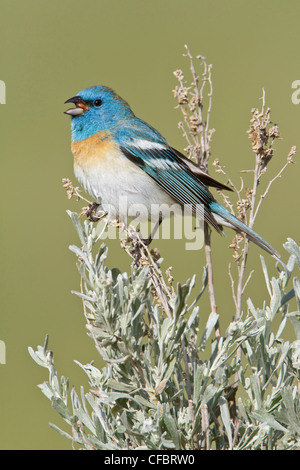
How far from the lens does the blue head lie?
3.45 m

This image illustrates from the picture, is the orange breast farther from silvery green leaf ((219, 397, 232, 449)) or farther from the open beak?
silvery green leaf ((219, 397, 232, 449))

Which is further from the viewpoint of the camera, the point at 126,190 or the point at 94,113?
the point at 94,113

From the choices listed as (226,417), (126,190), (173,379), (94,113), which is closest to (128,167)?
(126,190)

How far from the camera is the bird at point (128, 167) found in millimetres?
3166

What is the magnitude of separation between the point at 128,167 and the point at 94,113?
1.30ft

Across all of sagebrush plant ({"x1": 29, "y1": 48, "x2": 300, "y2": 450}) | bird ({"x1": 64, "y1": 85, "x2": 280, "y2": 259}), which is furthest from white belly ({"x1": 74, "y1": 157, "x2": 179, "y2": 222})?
sagebrush plant ({"x1": 29, "y1": 48, "x2": 300, "y2": 450})

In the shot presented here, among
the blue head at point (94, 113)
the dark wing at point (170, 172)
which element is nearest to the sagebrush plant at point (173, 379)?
the dark wing at point (170, 172)

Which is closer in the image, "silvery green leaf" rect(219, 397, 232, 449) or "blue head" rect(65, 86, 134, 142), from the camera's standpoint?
"silvery green leaf" rect(219, 397, 232, 449)

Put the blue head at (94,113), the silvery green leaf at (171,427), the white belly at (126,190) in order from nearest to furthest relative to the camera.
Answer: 1. the silvery green leaf at (171,427)
2. the white belly at (126,190)
3. the blue head at (94,113)

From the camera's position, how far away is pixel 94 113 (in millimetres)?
3471

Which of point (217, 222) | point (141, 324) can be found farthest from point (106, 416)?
point (217, 222)

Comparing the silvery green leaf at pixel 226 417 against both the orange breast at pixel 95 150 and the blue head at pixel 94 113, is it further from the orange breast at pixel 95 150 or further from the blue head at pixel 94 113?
the blue head at pixel 94 113

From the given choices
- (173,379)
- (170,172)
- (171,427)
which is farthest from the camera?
(170,172)

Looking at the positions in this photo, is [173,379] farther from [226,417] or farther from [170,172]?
[170,172]
